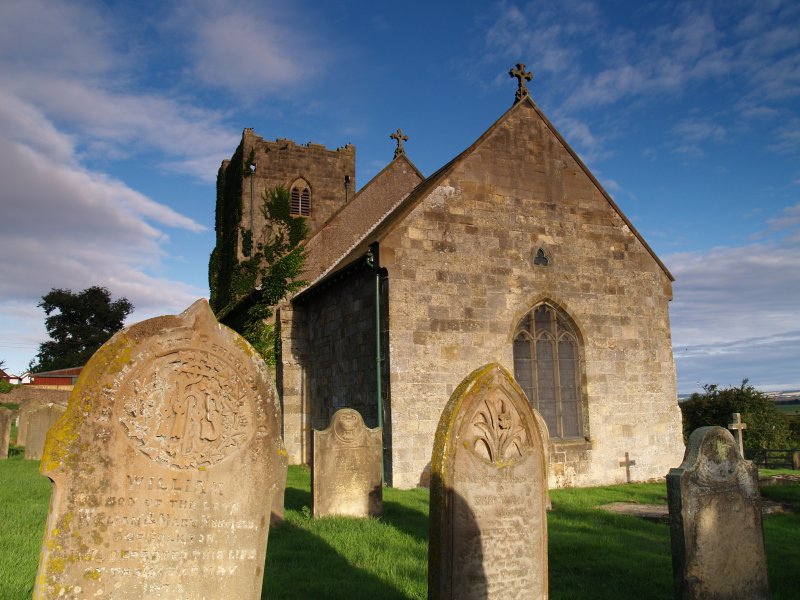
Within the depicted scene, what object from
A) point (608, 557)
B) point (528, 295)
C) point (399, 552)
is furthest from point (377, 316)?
point (608, 557)

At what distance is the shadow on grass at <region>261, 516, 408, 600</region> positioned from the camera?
5.95 metres

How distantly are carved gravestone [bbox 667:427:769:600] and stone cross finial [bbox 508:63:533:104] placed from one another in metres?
11.5

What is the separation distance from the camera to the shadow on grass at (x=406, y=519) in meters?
8.62

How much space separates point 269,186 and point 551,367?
52.9 feet

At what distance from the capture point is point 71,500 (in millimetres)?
4086

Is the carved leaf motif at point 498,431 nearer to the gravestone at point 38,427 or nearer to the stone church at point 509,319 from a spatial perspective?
the stone church at point 509,319

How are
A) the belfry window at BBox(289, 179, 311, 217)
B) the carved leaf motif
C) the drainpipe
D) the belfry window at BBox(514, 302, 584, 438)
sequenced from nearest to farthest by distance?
the carved leaf motif < the drainpipe < the belfry window at BBox(514, 302, 584, 438) < the belfry window at BBox(289, 179, 311, 217)

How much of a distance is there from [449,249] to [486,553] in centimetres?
961

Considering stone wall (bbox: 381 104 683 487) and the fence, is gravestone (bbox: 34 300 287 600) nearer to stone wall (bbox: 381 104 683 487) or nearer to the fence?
stone wall (bbox: 381 104 683 487)

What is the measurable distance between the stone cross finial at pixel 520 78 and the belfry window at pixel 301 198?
1352 cm

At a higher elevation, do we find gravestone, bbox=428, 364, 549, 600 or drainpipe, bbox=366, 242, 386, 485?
drainpipe, bbox=366, 242, 386, 485

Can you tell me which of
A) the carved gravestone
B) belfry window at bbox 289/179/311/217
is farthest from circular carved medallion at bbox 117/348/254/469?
belfry window at bbox 289/179/311/217

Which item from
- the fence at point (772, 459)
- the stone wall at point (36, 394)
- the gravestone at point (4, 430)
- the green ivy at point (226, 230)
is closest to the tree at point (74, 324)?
the stone wall at point (36, 394)

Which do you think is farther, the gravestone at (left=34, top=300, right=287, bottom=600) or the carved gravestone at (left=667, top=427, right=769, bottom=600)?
the carved gravestone at (left=667, top=427, right=769, bottom=600)
